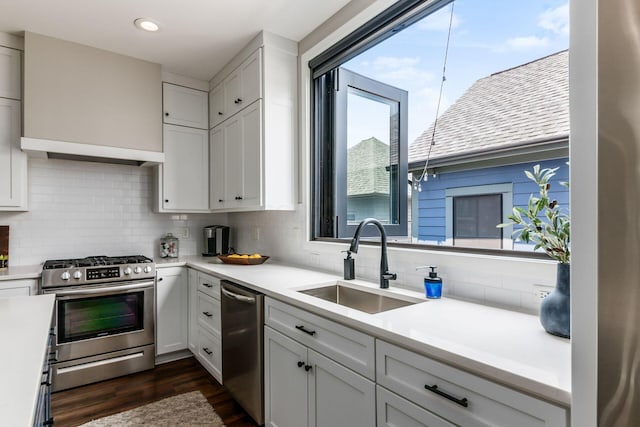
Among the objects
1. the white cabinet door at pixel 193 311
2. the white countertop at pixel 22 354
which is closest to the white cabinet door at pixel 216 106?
the white cabinet door at pixel 193 311

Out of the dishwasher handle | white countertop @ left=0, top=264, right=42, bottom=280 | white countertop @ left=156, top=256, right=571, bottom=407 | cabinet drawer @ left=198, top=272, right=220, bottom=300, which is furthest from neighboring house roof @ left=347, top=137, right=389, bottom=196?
white countertop @ left=0, top=264, right=42, bottom=280

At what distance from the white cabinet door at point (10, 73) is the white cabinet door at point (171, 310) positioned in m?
1.74

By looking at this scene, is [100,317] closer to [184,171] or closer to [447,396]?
[184,171]

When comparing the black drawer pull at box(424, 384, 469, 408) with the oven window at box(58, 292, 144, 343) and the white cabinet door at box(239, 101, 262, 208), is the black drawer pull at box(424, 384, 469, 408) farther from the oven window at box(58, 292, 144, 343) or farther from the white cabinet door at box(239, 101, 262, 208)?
the oven window at box(58, 292, 144, 343)

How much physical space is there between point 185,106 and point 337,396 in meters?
3.02

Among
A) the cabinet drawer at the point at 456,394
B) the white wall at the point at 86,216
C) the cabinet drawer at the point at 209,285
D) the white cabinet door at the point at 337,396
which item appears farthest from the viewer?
the white wall at the point at 86,216

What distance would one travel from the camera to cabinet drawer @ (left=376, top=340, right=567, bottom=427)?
0.85 m

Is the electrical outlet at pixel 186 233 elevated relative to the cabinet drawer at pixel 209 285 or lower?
elevated

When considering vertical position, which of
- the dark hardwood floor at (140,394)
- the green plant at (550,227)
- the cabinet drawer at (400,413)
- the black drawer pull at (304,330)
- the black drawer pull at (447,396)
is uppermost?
the green plant at (550,227)

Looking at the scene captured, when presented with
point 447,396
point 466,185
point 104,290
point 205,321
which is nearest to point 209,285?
point 205,321

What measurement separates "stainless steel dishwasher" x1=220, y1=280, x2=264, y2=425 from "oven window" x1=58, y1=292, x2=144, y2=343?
3.16ft

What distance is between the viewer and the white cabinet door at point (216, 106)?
3.27 m

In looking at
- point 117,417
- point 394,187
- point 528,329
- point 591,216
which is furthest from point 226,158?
point 591,216

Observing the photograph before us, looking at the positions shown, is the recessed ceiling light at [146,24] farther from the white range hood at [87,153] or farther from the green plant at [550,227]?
the green plant at [550,227]
